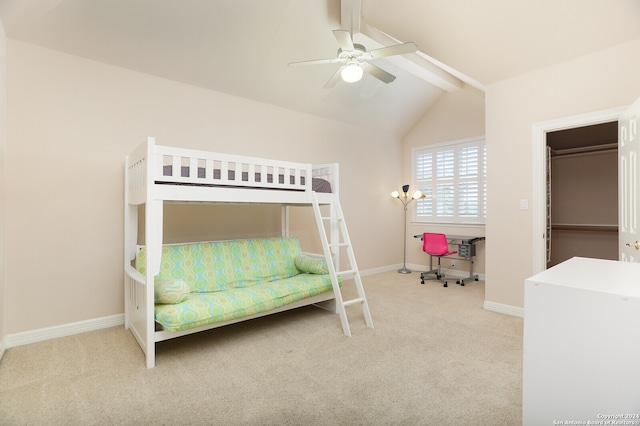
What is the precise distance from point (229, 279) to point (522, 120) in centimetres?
341

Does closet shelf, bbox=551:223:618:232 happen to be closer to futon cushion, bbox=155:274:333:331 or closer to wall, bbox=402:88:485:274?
wall, bbox=402:88:485:274

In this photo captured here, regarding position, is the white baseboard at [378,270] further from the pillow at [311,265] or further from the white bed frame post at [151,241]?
the white bed frame post at [151,241]

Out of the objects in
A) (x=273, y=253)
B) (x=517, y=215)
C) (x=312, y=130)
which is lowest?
(x=273, y=253)

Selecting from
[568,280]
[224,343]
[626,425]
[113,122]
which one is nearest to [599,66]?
[568,280]

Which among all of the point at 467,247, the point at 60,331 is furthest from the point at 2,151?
the point at 467,247

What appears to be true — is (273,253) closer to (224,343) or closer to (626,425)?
(224,343)

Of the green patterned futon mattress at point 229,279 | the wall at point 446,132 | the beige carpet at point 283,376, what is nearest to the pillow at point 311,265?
the green patterned futon mattress at point 229,279

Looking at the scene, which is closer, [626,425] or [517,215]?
[626,425]

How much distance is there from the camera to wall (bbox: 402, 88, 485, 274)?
5.13 meters

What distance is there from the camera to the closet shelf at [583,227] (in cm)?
493

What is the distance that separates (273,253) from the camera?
3689 mm

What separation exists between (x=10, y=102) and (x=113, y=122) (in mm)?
724

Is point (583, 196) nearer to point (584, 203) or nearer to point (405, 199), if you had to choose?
point (584, 203)

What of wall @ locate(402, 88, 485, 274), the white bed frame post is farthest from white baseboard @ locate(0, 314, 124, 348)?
wall @ locate(402, 88, 485, 274)
